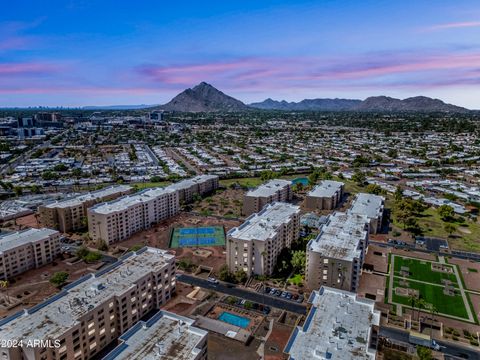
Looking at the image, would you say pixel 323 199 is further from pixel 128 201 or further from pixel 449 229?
pixel 128 201

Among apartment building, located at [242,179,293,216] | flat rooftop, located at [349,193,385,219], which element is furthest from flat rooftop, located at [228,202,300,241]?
flat rooftop, located at [349,193,385,219]

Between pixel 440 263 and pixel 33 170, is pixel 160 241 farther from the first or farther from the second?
pixel 33 170

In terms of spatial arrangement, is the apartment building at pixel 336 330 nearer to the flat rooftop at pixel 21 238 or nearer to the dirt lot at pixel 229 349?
the dirt lot at pixel 229 349

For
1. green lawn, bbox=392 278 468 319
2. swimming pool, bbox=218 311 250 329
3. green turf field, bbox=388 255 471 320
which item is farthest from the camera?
green turf field, bbox=388 255 471 320

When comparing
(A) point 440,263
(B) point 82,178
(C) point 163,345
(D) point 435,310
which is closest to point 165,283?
(C) point 163,345

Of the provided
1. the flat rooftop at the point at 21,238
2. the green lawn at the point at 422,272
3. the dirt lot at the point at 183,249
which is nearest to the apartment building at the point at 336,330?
the green lawn at the point at 422,272

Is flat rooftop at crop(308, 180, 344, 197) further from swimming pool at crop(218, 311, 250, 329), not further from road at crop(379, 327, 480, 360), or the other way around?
swimming pool at crop(218, 311, 250, 329)
